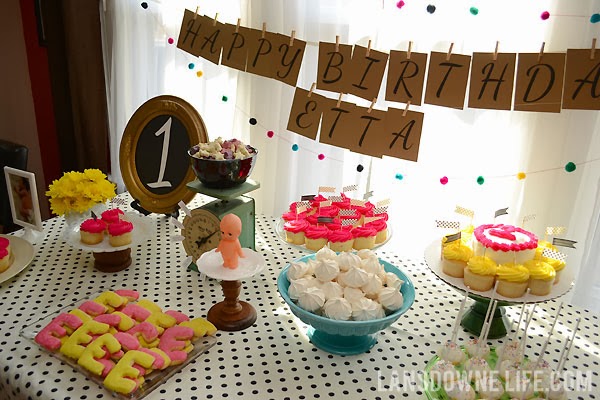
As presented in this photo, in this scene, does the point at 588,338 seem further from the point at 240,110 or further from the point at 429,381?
the point at 240,110

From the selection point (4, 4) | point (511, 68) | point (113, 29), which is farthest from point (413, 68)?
point (4, 4)

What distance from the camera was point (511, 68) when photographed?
105cm

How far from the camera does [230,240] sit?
3.22ft

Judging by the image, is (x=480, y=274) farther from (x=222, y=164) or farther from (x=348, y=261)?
(x=222, y=164)

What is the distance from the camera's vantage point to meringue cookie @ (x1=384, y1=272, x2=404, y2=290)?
3.27 ft

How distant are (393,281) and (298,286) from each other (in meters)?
0.20

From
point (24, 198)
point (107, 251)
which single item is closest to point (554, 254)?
point (107, 251)

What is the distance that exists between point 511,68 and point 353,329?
648mm

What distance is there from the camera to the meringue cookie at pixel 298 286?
0.97 meters

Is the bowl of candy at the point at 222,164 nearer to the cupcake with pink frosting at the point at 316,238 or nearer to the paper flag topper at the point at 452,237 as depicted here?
the cupcake with pink frosting at the point at 316,238

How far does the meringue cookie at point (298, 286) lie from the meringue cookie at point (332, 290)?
3 cm

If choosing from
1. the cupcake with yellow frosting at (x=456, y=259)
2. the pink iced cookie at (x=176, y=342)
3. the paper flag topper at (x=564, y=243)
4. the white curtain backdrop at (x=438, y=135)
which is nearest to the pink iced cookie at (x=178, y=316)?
the pink iced cookie at (x=176, y=342)

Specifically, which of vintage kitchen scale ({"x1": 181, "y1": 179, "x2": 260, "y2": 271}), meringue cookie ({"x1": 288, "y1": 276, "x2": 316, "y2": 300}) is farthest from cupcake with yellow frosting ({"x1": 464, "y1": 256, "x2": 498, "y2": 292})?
vintage kitchen scale ({"x1": 181, "y1": 179, "x2": 260, "y2": 271})

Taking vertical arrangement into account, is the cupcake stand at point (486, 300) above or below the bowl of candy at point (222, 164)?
below
